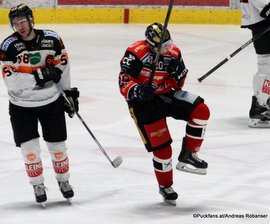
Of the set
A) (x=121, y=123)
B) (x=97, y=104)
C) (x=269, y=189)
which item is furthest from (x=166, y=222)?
(x=97, y=104)

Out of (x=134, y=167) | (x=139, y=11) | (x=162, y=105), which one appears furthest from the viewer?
(x=139, y=11)

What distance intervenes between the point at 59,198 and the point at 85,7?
7853 millimetres

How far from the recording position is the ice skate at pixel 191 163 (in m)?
4.71

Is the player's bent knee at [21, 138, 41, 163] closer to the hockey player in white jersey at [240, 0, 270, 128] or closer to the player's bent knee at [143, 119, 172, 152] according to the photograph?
the player's bent knee at [143, 119, 172, 152]

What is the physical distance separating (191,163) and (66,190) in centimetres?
68

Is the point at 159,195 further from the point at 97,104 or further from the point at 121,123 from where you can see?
the point at 97,104

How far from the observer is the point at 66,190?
15.7 ft

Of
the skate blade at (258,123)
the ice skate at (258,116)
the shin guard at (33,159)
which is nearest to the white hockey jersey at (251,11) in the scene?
the ice skate at (258,116)

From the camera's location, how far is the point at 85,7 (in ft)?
41.2

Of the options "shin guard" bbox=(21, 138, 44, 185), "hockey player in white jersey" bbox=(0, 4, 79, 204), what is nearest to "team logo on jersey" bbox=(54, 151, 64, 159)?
"hockey player in white jersey" bbox=(0, 4, 79, 204)

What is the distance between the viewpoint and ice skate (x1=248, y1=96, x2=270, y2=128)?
23.1 feet

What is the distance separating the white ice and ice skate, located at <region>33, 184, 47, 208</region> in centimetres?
6

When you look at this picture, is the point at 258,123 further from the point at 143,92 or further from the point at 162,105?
the point at 143,92

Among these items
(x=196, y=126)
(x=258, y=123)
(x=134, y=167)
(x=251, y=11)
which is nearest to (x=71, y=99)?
(x=196, y=126)
